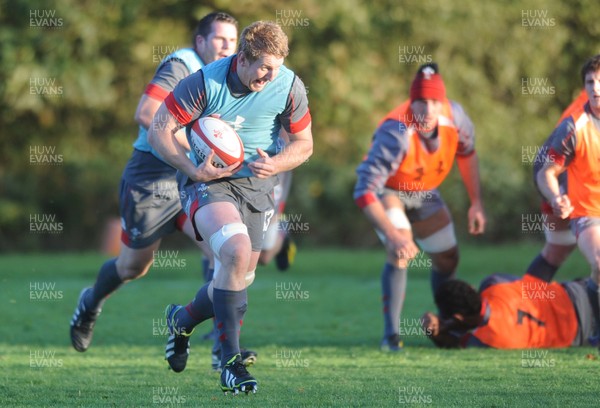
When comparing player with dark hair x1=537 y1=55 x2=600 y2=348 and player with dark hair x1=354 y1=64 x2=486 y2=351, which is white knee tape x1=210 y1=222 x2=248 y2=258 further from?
player with dark hair x1=537 y1=55 x2=600 y2=348

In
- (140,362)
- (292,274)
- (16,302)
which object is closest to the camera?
(140,362)

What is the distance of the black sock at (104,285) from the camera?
7.53 m

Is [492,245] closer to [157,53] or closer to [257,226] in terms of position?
[157,53]

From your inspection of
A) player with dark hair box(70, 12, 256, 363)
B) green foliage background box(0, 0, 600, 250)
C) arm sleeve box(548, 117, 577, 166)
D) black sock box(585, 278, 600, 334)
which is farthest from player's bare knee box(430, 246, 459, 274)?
green foliage background box(0, 0, 600, 250)

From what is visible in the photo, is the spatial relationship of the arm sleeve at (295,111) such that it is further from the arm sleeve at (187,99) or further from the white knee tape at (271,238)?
the white knee tape at (271,238)

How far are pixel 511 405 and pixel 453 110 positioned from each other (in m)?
3.50

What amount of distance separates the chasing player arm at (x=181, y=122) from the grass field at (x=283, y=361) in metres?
1.27

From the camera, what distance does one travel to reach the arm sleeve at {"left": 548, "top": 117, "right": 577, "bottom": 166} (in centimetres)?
725

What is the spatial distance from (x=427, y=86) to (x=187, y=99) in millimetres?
2505

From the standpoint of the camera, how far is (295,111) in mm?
6191

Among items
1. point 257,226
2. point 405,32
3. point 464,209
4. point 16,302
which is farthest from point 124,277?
point 405,32

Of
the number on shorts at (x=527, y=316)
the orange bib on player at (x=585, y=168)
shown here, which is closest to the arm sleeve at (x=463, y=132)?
the orange bib on player at (x=585, y=168)

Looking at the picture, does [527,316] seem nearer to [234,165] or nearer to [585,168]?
[585,168]

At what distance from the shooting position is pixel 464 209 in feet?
63.8
